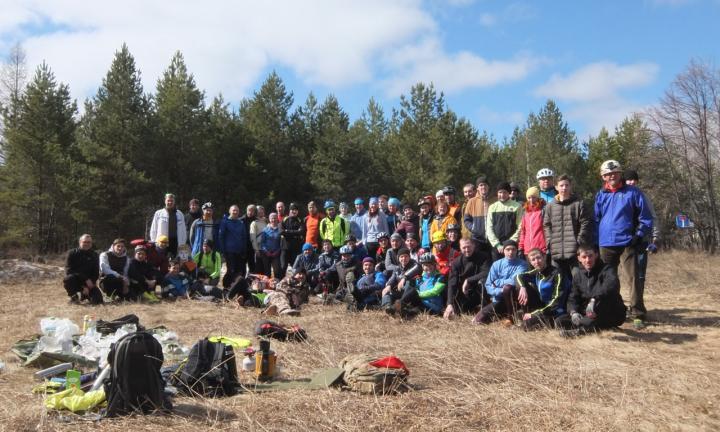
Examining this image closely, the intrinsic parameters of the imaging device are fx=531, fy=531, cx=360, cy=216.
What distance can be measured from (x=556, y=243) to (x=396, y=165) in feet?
72.6

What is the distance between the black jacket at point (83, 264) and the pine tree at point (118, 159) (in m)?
11.4

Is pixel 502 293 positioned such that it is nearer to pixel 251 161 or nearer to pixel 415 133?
pixel 251 161

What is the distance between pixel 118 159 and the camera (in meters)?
20.2

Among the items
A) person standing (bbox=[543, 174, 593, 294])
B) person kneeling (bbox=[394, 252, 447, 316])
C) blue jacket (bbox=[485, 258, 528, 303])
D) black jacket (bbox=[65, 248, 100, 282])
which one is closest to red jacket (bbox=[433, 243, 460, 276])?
person kneeling (bbox=[394, 252, 447, 316])

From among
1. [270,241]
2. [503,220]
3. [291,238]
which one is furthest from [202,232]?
[503,220]

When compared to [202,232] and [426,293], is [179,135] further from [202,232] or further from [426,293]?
[426,293]

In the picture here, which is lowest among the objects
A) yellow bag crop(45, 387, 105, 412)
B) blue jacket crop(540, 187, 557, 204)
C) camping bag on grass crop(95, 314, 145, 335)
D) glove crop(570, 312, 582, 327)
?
yellow bag crop(45, 387, 105, 412)

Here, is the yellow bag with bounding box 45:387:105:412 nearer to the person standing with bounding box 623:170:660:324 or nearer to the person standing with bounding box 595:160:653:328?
the person standing with bounding box 595:160:653:328

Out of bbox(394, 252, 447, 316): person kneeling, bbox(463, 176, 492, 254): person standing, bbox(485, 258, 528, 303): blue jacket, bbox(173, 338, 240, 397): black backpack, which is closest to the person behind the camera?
bbox(173, 338, 240, 397): black backpack

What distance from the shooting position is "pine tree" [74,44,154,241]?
20031 mm

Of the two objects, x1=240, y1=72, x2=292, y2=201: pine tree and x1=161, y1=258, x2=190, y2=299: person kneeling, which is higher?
x1=240, y1=72, x2=292, y2=201: pine tree

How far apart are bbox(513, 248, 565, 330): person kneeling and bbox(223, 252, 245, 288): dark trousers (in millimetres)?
5741

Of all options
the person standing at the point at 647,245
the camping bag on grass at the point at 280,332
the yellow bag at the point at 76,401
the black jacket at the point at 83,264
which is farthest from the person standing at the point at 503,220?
the black jacket at the point at 83,264

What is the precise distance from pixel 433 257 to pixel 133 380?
5187mm
